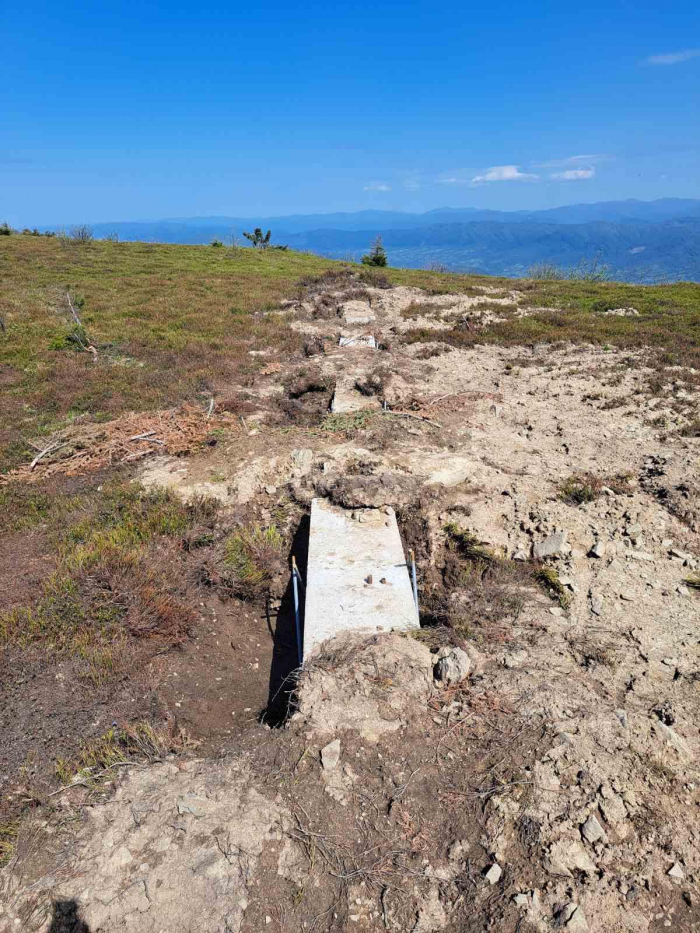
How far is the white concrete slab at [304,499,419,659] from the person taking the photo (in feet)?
16.6

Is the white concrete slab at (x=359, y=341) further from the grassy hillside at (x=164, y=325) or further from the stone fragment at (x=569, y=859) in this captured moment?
the stone fragment at (x=569, y=859)

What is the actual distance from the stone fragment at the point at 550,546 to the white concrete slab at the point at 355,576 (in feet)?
5.58

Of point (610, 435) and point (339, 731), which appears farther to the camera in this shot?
point (610, 435)

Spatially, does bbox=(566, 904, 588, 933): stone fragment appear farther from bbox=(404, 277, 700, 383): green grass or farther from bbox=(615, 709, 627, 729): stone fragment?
bbox=(404, 277, 700, 383): green grass

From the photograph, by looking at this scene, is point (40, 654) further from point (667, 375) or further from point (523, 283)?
point (523, 283)

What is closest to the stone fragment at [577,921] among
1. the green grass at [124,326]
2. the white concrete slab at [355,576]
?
the white concrete slab at [355,576]

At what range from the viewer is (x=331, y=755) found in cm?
382

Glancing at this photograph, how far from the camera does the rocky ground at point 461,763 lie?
3027 mm

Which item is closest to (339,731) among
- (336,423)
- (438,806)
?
(438,806)

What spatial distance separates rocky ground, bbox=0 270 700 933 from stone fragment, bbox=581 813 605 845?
0.04ft

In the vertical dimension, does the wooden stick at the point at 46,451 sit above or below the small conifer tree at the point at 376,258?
below

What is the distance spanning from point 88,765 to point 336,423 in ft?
21.6

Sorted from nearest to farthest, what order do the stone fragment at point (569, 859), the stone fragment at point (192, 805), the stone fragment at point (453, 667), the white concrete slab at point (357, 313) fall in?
the stone fragment at point (569, 859) < the stone fragment at point (192, 805) < the stone fragment at point (453, 667) < the white concrete slab at point (357, 313)

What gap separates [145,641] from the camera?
209 inches
